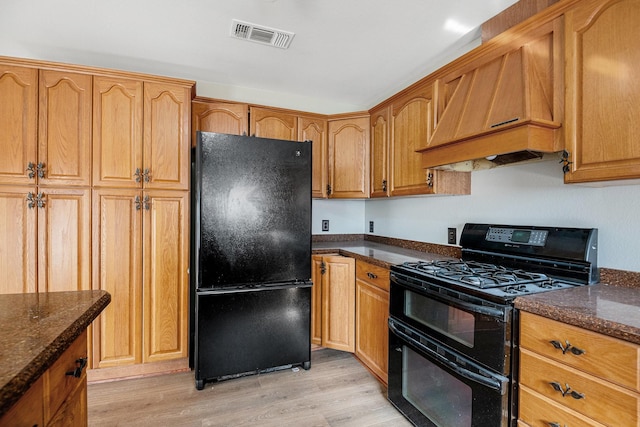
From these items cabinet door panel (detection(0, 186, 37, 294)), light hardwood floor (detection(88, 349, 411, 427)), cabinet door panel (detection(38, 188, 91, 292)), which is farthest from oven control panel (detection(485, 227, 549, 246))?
cabinet door panel (detection(0, 186, 37, 294))

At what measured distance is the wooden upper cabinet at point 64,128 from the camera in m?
2.10

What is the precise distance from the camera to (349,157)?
9.88ft

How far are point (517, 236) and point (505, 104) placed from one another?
726 mm

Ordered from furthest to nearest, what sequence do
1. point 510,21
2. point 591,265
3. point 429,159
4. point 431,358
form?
1. point 429,159
2. point 510,21
3. point 431,358
4. point 591,265

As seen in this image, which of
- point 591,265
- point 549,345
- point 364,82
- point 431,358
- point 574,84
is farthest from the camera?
point 364,82

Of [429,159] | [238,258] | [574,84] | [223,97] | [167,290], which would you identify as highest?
[223,97]

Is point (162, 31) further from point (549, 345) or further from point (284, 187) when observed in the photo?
point (549, 345)

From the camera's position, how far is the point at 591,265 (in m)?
1.47

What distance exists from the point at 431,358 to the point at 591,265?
848mm

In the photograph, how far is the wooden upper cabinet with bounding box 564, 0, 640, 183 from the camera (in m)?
1.18

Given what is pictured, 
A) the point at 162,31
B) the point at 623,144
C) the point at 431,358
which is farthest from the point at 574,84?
the point at 162,31

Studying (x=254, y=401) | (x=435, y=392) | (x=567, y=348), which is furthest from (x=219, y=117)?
(x=567, y=348)

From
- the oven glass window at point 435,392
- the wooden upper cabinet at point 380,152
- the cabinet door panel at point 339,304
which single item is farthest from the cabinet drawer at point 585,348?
the wooden upper cabinet at point 380,152

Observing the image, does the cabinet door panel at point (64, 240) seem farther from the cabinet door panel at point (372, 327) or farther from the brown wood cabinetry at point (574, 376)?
the brown wood cabinetry at point (574, 376)
